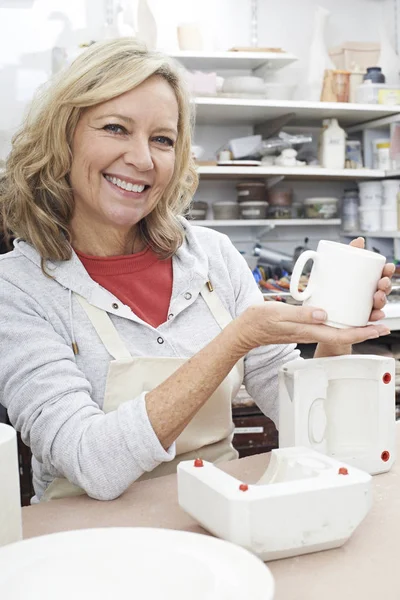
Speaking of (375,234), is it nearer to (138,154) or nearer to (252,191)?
(252,191)

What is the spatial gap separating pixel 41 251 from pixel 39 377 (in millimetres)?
307

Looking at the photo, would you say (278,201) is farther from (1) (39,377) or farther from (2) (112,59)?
(1) (39,377)

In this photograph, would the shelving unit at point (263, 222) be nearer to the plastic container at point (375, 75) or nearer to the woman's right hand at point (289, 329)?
the plastic container at point (375, 75)

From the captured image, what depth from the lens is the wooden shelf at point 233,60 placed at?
3.19 metres

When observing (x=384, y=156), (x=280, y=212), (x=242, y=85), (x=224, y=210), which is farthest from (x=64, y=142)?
(x=384, y=156)

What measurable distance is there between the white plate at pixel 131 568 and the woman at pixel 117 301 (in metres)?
0.36

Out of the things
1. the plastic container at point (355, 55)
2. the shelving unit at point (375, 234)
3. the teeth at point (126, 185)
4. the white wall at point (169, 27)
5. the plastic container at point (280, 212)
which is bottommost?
the shelving unit at point (375, 234)

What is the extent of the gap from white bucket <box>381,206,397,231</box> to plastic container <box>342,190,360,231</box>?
166 millimetres

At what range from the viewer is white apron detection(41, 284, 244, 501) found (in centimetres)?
136

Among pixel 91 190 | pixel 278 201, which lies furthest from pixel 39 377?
pixel 278 201

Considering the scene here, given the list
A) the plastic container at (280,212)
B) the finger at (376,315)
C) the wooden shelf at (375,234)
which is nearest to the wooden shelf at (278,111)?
the plastic container at (280,212)

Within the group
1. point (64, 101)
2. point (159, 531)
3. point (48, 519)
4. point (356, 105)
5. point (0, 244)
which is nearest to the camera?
point (159, 531)

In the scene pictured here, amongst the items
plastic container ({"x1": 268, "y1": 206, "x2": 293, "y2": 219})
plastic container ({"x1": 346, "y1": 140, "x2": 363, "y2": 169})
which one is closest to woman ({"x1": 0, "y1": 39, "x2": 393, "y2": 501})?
plastic container ({"x1": 268, "y1": 206, "x2": 293, "y2": 219})

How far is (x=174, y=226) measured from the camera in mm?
1640
